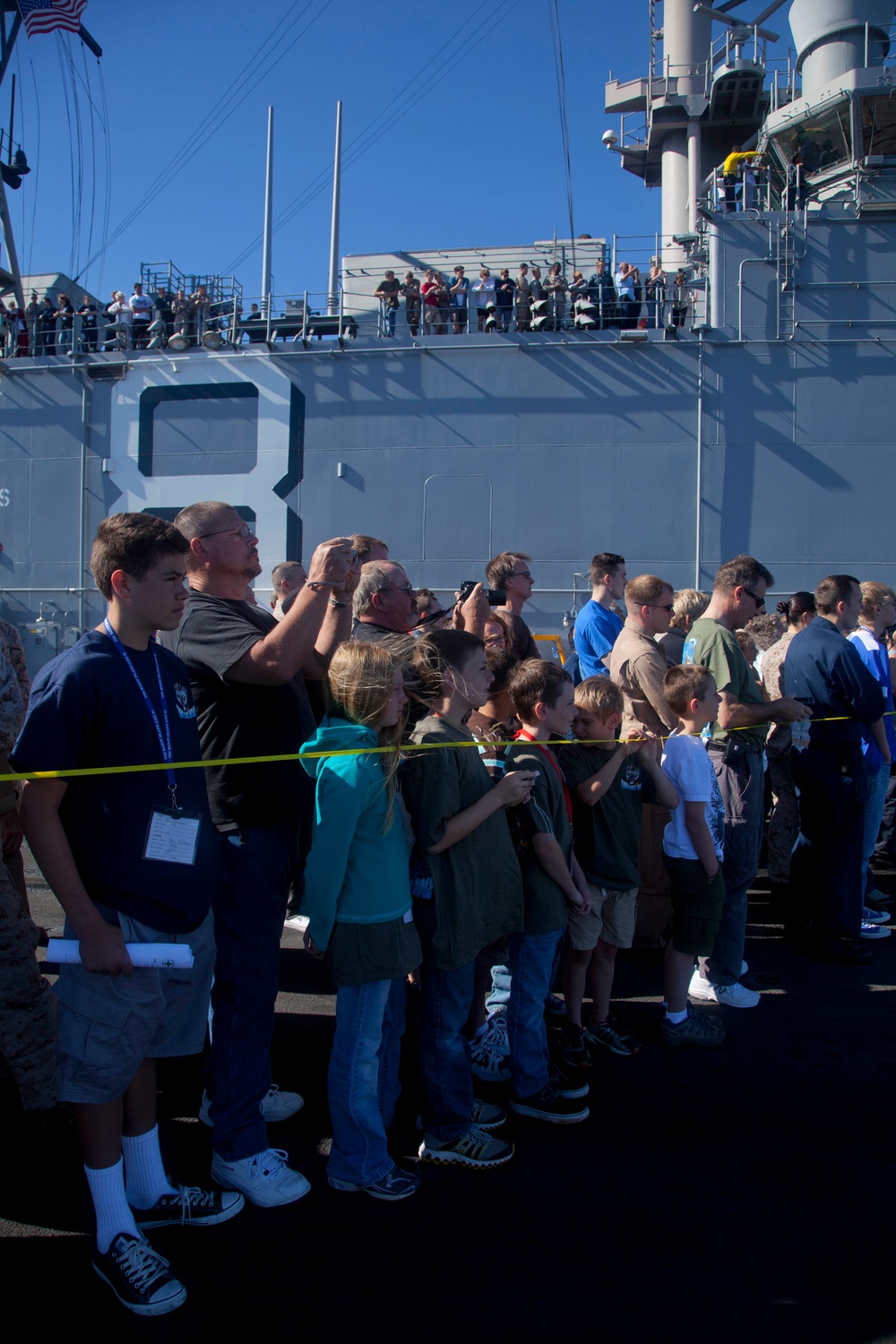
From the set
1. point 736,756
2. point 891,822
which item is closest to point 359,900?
point 736,756

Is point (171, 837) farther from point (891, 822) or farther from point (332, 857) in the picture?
point (891, 822)

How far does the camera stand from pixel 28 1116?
2.96m

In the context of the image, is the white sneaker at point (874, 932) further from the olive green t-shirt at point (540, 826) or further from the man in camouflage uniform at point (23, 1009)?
the man in camouflage uniform at point (23, 1009)

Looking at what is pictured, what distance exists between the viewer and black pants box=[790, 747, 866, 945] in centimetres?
467

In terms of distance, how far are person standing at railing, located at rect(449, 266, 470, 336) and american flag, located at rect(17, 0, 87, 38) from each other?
6.86m

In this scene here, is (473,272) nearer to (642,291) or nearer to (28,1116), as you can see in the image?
(642,291)

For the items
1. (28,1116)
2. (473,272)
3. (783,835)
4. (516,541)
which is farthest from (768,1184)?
(473,272)

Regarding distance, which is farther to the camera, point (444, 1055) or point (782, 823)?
point (782, 823)

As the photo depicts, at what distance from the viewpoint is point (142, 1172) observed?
7.72 feet

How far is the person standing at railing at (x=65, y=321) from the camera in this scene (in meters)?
14.5

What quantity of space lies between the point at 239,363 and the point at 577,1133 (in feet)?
42.1

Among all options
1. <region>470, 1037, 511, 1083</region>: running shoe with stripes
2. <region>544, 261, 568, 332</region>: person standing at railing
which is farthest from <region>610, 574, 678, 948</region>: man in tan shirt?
<region>544, 261, 568, 332</region>: person standing at railing

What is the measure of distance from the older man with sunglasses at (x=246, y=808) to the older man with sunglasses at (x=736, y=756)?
2.22m

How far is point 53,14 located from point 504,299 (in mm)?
8130
